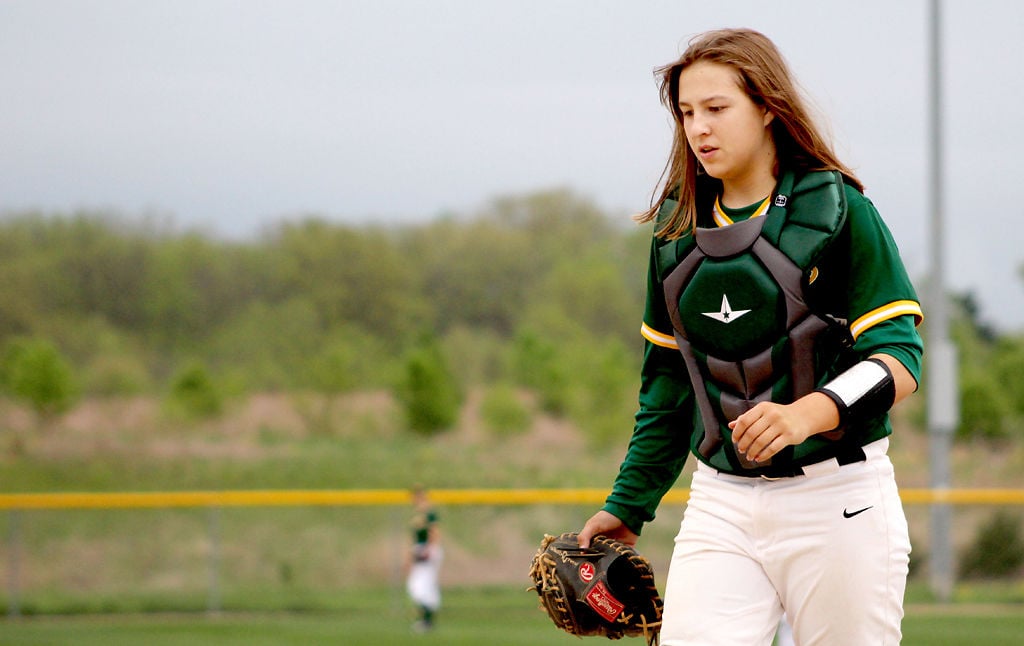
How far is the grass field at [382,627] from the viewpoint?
480 inches

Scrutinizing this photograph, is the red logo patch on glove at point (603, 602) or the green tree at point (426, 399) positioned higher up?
the red logo patch on glove at point (603, 602)

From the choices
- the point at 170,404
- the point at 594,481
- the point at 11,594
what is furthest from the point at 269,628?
the point at 170,404

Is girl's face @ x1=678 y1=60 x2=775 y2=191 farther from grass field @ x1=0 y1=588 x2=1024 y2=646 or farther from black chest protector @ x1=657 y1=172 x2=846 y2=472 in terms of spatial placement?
grass field @ x1=0 y1=588 x2=1024 y2=646

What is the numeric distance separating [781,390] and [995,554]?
660 inches

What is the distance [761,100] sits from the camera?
9.88 ft

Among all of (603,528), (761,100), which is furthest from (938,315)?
(761,100)

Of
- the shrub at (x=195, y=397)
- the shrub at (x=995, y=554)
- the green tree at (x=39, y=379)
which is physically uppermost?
the green tree at (x=39, y=379)

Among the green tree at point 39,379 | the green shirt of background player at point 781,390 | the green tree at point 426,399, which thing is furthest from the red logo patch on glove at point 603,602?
the green tree at point 39,379

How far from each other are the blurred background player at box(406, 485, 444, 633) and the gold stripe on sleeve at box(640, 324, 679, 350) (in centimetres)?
1066

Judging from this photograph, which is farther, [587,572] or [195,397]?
[195,397]

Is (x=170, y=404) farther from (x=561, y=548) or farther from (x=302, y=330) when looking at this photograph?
(x=561, y=548)

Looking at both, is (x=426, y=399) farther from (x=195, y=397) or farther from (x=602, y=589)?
(x=602, y=589)

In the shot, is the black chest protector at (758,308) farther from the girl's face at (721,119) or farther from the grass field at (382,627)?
the grass field at (382,627)

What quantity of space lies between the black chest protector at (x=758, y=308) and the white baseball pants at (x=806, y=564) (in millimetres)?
84
